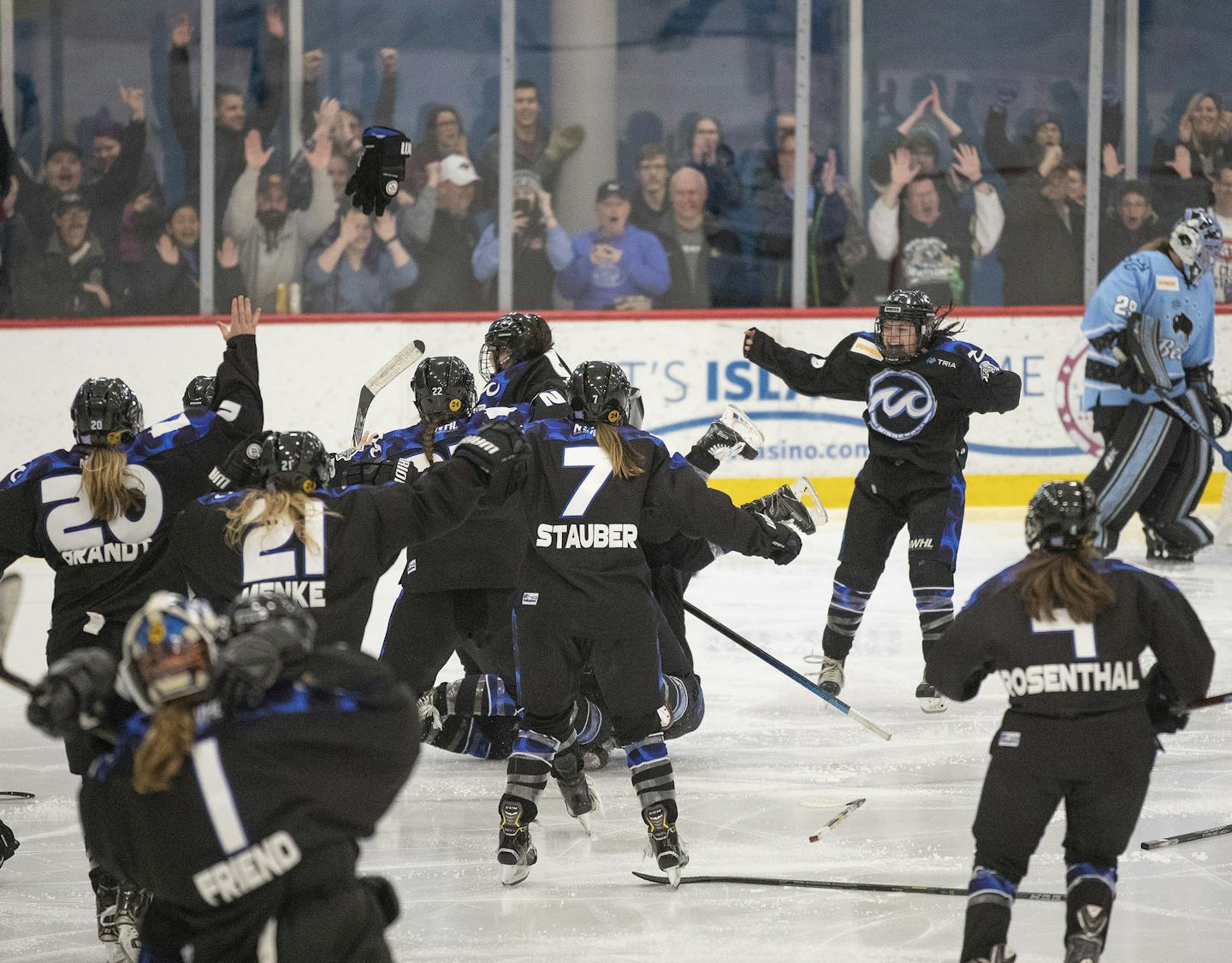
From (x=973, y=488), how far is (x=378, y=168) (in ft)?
15.0

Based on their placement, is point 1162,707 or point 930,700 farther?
point 930,700

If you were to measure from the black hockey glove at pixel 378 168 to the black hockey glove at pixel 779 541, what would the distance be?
2129 millimetres

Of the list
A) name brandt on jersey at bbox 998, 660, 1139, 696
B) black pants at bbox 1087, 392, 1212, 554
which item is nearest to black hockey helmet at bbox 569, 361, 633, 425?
A: name brandt on jersey at bbox 998, 660, 1139, 696

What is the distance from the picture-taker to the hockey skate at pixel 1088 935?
10.5 feet

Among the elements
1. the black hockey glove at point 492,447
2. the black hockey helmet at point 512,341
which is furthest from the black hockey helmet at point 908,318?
the black hockey glove at point 492,447

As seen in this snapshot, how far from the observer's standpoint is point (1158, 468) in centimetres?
777

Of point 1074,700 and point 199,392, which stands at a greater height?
point 199,392

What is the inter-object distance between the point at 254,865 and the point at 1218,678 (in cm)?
455

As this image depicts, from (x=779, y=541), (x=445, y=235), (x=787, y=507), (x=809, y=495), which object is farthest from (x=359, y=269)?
(x=779, y=541)

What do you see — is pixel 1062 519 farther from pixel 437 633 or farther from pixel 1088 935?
pixel 437 633

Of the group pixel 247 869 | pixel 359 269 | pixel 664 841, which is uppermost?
pixel 359 269

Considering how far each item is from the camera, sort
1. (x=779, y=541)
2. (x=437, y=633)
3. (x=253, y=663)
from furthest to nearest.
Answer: (x=437, y=633) < (x=779, y=541) < (x=253, y=663)

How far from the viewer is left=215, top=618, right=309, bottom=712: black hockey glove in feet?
7.73

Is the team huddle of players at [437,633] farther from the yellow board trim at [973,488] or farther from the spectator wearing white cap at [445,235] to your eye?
the spectator wearing white cap at [445,235]
